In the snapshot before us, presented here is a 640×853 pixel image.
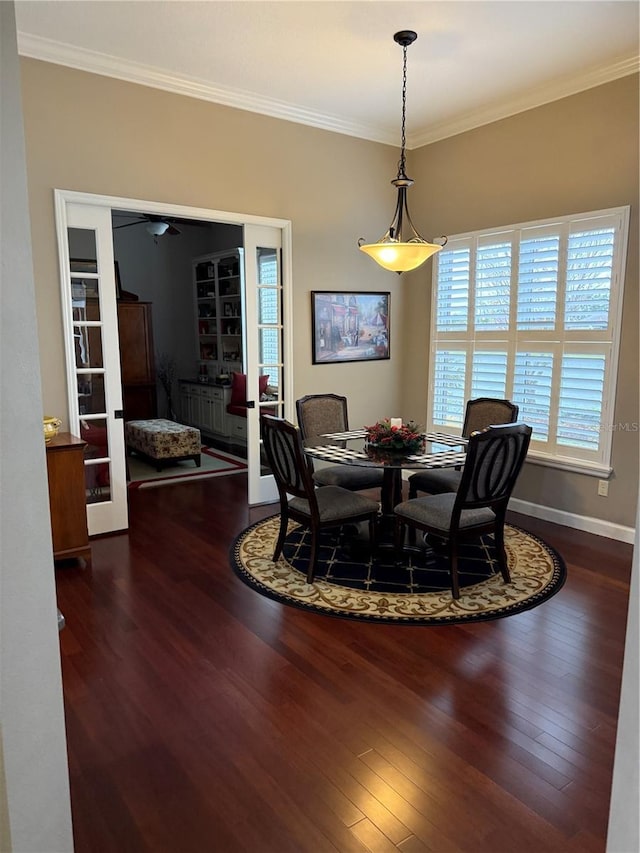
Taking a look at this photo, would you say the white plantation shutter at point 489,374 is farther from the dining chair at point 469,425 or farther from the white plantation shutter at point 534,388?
the dining chair at point 469,425

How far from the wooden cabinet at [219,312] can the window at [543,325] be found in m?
3.45

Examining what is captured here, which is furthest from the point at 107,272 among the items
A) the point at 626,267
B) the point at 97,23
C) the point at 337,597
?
the point at 626,267

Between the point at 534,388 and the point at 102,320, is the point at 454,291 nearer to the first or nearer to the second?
the point at 534,388

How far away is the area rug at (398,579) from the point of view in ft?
10.5

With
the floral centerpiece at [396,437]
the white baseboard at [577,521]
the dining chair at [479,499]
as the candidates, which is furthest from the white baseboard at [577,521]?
the floral centerpiece at [396,437]

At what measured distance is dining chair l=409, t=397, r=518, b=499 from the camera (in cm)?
429

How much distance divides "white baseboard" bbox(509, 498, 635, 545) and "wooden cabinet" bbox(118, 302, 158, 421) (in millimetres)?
5387

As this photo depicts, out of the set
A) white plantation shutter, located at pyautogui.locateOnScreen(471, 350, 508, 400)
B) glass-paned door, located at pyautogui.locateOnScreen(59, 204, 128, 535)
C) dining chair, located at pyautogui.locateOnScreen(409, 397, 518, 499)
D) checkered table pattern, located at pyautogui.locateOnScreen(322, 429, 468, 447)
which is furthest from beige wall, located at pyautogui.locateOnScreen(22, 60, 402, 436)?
dining chair, located at pyautogui.locateOnScreen(409, 397, 518, 499)

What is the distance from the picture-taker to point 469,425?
4.69 m

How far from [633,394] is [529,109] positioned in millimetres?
2386

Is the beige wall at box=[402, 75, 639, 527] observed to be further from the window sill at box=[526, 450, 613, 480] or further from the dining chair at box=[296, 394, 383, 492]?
the dining chair at box=[296, 394, 383, 492]

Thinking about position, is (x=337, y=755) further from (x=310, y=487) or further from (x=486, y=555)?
(x=486, y=555)

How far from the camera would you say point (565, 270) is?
4414 millimetres

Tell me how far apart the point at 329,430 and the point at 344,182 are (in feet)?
7.68
